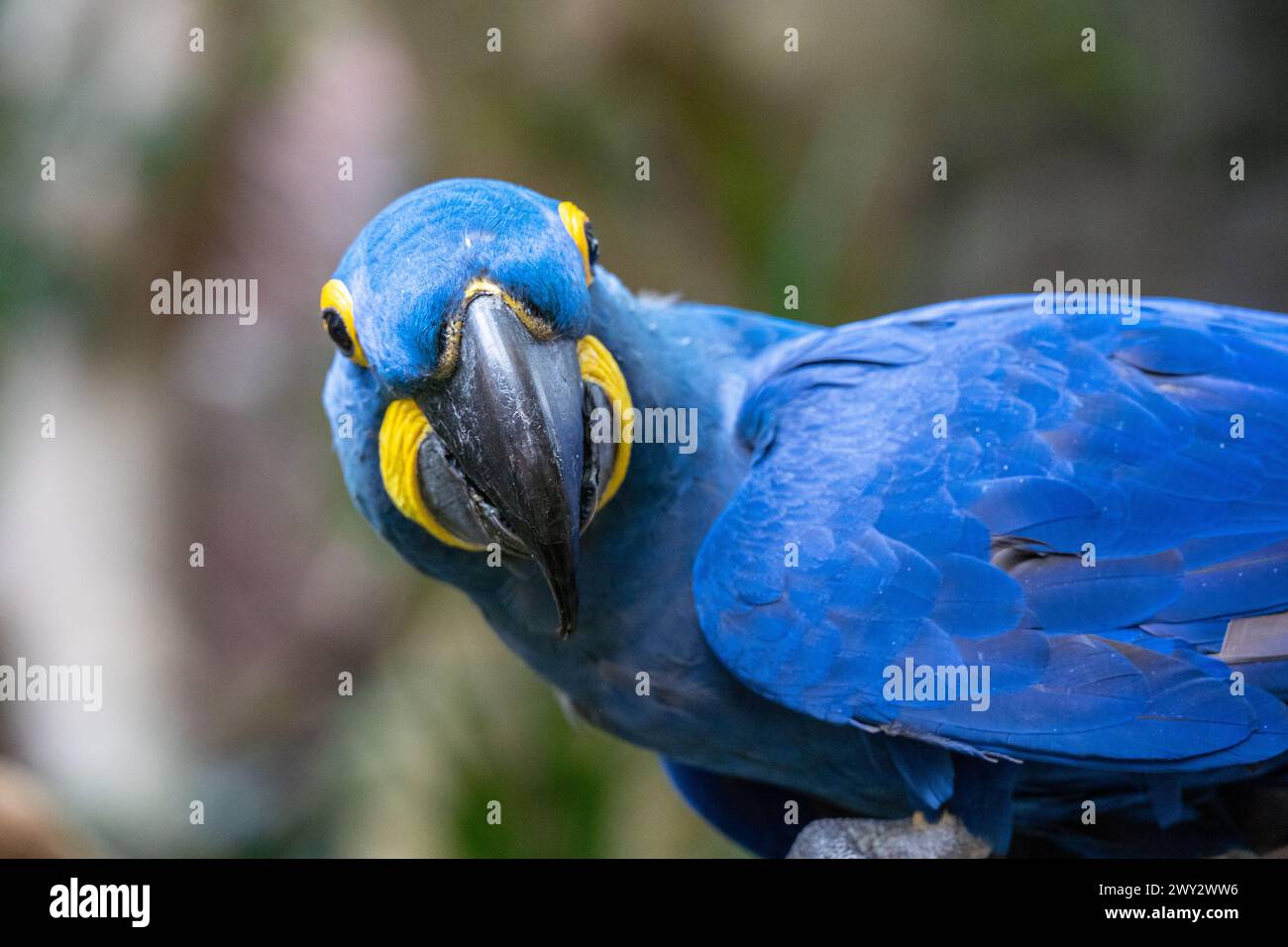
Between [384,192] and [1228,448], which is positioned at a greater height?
[384,192]

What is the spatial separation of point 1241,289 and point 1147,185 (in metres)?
0.60

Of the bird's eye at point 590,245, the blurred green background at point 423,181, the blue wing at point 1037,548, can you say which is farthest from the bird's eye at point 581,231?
the blurred green background at point 423,181

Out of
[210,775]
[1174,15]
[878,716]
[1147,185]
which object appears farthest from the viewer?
[210,775]

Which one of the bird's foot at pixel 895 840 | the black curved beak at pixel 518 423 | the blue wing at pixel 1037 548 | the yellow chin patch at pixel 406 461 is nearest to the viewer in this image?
the black curved beak at pixel 518 423

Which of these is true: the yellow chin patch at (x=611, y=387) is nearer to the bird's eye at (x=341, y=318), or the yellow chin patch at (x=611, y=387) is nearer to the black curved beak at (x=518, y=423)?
the black curved beak at (x=518, y=423)

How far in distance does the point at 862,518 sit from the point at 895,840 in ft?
2.01

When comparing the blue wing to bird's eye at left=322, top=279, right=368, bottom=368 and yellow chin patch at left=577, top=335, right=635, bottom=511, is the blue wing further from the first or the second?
bird's eye at left=322, top=279, right=368, bottom=368

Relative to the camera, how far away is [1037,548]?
203 centimetres

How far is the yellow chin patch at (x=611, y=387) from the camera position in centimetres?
190

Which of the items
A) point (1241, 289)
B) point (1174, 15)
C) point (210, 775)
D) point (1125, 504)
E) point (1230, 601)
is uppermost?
point (1174, 15)

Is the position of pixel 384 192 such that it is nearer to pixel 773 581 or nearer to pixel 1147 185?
pixel 1147 185

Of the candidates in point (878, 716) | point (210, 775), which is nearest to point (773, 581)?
point (878, 716)

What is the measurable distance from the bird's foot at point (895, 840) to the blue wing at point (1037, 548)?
0.85ft

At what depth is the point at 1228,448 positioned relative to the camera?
2107 millimetres
